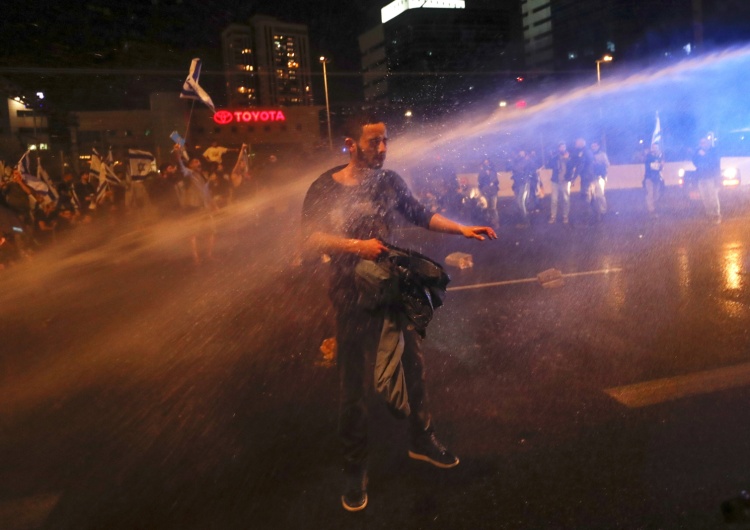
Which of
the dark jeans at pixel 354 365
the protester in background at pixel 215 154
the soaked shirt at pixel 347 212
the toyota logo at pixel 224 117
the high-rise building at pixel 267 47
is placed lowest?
the dark jeans at pixel 354 365

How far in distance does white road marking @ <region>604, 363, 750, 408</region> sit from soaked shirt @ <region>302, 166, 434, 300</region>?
2.06 metres

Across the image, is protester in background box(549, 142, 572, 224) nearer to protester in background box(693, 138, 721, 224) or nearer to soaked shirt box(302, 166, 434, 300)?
protester in background box(693, 138, 721, 224)

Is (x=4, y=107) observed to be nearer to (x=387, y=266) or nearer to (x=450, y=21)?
(x=450, y=21)

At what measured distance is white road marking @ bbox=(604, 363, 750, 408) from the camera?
4191mm

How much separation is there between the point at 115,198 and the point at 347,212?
44.0 feet

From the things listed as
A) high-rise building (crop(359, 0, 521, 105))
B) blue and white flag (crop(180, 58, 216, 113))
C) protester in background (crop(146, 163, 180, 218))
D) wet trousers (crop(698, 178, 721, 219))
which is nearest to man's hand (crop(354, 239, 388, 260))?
wet trousers (crop(698, 178, 721, 219))

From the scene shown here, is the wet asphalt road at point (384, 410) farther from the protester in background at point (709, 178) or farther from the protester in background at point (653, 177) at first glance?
the protester in background at point (653, 177)

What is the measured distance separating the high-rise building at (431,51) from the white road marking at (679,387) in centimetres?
1456

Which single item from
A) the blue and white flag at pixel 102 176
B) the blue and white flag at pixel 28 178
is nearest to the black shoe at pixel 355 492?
the blue and white flag at pixel 28 178

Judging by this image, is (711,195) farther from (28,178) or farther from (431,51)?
(431,51)

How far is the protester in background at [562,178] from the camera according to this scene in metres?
13.7

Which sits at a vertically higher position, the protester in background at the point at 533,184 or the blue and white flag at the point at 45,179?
the blue and white flag at the point at 45,179

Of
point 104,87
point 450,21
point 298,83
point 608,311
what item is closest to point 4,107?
point 298,83

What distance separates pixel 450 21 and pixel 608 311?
116 feet
